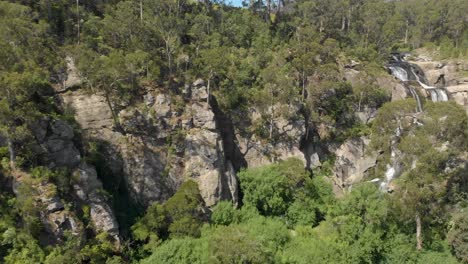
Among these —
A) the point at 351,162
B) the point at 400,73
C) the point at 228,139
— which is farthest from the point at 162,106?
the point at 400,73

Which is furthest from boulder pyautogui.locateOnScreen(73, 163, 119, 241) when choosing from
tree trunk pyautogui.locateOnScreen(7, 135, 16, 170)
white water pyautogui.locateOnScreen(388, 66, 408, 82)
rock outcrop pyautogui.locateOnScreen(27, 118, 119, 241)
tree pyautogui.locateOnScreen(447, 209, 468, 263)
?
white water pyautogui.locateOnScreen(388, 66, 408, 82)

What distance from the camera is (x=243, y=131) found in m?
53.9

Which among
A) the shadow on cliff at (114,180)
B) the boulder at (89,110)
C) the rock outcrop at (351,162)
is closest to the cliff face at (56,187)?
the shadow on cliff at (114,180)

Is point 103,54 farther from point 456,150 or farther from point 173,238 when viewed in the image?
point 456,150

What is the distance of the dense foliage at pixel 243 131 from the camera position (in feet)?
107

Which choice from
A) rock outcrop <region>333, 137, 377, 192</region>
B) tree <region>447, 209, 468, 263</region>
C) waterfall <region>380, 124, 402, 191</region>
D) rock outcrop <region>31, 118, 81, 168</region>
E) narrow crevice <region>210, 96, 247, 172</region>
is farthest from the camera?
rock outcrop <region>333, 137, 377, 192</region>

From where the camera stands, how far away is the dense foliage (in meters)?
32.7

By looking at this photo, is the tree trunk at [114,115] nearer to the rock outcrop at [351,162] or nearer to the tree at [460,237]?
the rock outcrop at [351,162]

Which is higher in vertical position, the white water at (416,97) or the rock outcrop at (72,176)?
the white water at (416,97)

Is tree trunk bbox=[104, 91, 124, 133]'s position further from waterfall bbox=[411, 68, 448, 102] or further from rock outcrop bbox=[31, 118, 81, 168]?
waterfall bbox=[411, 68, 448, 102]

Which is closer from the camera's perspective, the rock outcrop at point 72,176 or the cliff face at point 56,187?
the cliff face at point 56,187

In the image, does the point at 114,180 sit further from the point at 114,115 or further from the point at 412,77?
the point at 412,77

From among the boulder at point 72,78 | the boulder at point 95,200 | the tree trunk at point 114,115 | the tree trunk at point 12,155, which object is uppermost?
the boulder at point 72,78

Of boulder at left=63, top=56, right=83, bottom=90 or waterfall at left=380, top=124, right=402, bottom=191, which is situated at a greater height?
boulder at left=63, top=56, right=83, bottom=90
